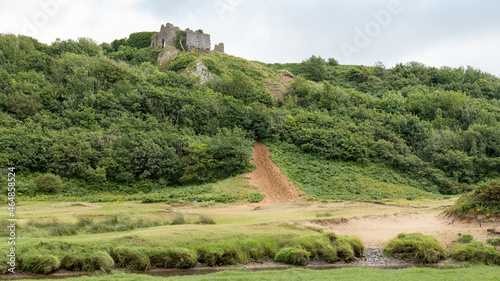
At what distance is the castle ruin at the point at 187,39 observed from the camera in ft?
220

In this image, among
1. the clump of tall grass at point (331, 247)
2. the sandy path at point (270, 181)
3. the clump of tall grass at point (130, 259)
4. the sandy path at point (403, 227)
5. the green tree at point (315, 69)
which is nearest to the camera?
the clump of tall grass at point (130, 259)

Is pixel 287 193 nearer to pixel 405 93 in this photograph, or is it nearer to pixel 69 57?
pixel 69 57

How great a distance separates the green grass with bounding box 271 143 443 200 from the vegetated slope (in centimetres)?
134

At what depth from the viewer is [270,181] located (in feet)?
117

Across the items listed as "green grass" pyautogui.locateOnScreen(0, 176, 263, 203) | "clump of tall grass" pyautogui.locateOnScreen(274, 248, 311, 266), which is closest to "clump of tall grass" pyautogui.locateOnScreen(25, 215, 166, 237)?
"clump of tall grass" pyautogui.locateOnScreen(274, 248, 311, 266)

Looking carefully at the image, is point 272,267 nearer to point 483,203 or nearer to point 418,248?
point 418,248

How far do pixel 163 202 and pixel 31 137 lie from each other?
17.5 metres

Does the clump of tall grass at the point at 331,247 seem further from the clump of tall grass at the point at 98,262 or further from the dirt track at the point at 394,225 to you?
the clump of tall grass at the point at 98,262

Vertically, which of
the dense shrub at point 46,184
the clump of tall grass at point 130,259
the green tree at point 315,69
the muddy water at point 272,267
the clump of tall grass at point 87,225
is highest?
the green tree at point 315,69

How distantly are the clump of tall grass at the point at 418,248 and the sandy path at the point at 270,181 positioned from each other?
1625cm

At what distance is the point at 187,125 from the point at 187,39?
29116mm

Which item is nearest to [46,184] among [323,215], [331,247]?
[323,215]

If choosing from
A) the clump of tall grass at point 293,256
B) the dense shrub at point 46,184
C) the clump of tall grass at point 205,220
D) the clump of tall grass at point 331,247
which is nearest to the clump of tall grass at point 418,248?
the clump of tall grass at point 331,247

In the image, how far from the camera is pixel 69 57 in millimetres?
50750
